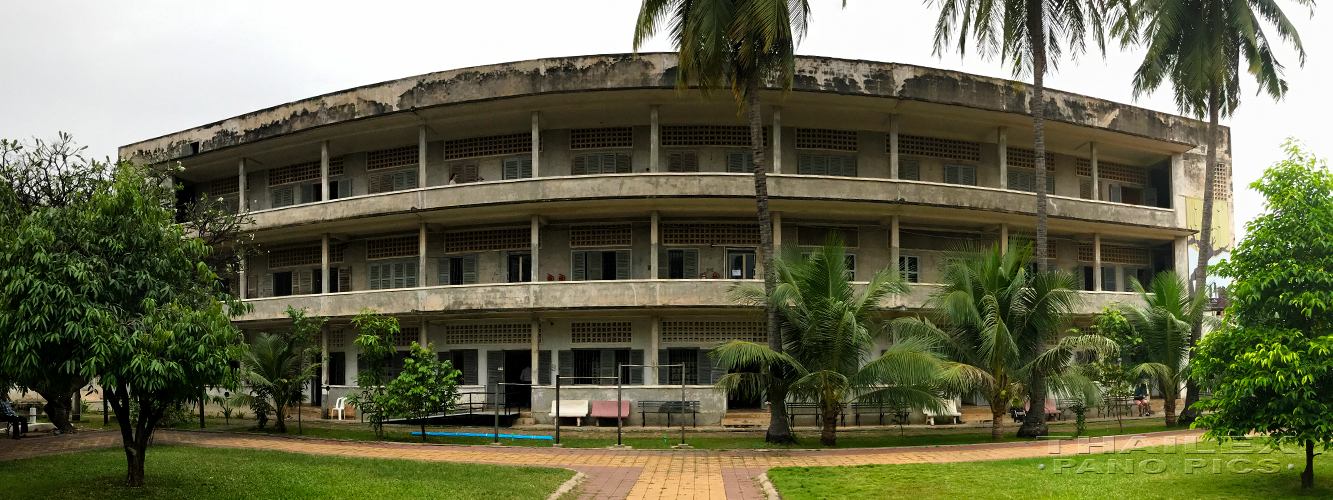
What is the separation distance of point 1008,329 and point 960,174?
9.50 m

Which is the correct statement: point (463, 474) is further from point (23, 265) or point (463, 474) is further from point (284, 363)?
point (284, 363)

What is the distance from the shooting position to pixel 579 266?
26.6 m

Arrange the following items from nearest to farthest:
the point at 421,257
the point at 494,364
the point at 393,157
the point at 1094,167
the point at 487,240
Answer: the point at 421,257 → the point at 494,364 → the point at 487,240 → the point at 1094,167 → the point at 393,157

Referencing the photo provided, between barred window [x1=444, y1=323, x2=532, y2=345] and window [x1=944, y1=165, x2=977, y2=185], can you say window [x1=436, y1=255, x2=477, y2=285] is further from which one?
window [x1=944, y1=165, x2=977, y2=185]

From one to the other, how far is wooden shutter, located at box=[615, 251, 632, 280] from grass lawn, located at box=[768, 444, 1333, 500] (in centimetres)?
1251

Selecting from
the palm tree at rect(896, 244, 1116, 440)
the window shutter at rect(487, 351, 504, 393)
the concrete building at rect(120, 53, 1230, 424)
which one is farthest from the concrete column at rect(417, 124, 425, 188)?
the palm tree at rect(896, 244, 1116, 440)

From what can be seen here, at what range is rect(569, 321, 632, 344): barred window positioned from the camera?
25922 mm

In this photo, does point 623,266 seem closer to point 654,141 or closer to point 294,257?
point 654,141

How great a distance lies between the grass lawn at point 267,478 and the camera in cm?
1175

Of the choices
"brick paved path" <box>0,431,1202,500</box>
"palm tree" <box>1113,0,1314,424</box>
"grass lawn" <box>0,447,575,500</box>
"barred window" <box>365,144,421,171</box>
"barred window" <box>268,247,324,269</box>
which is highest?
"palm tree" <box>1113,0,1314,424</box>

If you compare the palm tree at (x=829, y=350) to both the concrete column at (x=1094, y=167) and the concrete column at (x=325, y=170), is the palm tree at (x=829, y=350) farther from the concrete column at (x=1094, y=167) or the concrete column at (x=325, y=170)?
the concrete column at (x=325, y=170)

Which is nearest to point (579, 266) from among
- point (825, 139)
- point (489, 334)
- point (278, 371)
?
point (489, 334)

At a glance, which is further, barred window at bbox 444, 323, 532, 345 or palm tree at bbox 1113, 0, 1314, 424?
barred window at bbox 444, 323, 532, 345

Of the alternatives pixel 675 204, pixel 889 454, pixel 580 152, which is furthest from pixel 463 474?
pixel 580 152
